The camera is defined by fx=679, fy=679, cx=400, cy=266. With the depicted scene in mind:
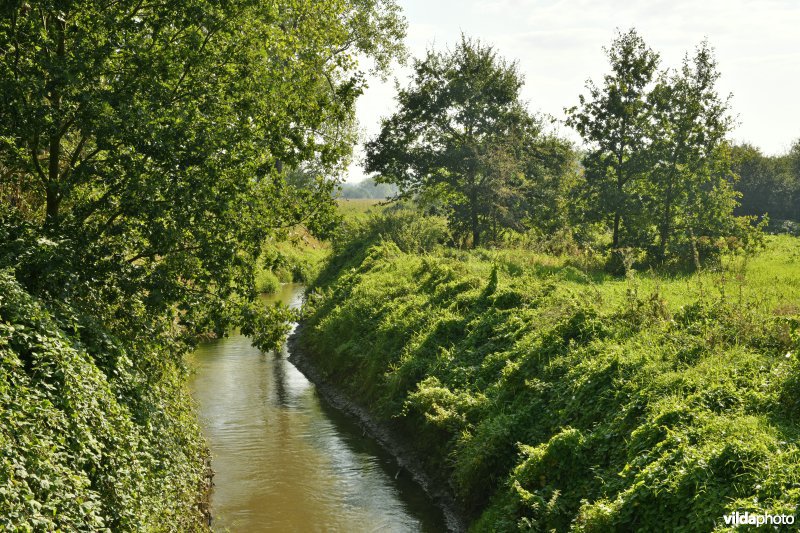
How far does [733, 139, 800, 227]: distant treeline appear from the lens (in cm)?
5734

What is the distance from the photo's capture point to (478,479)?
43.9 ft

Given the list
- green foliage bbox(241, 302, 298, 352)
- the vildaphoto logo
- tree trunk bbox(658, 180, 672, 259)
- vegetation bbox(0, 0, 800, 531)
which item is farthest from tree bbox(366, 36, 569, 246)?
the vildaphoto logo

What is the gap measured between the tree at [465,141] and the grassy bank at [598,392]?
43.6 feet

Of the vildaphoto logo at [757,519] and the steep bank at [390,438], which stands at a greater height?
the vildaphoto logo at [757,519]

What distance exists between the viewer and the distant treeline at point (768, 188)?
5734 centimetres

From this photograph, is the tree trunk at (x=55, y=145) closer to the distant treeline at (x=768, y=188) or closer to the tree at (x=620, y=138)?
the tree at (x=620, y=138)

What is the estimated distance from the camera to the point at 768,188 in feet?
191

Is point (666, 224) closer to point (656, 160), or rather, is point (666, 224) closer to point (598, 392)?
point (656, 160)

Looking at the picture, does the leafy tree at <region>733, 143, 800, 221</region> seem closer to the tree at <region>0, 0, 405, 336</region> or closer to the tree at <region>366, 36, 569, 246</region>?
the tree at <region>366, 36, 569, 246</region>

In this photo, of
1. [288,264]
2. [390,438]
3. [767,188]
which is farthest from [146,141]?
[767,188]

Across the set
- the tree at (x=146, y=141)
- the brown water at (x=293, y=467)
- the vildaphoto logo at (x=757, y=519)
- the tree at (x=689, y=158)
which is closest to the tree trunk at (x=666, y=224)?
the tree at (x=689, y=158)

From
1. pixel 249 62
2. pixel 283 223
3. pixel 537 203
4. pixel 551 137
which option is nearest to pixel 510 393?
pixel 283 223

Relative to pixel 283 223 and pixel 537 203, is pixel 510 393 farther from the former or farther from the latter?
pixel 537 203

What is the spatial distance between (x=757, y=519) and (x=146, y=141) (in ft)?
32.7
